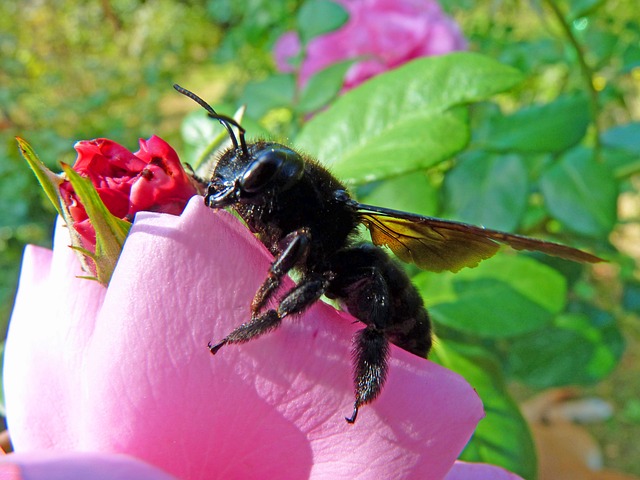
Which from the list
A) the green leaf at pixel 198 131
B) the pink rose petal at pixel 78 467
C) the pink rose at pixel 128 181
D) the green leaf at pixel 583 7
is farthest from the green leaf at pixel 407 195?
the pink rose petal at pixel 78 467

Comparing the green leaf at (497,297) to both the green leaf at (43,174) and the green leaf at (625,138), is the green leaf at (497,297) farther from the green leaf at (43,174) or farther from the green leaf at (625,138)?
the green leaf at (43,174)

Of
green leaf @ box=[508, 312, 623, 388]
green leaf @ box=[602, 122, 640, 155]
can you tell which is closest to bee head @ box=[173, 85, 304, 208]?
green leaf @ box=[602, 122, 640, 155]

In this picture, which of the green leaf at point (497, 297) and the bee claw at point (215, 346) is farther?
the green leaf at point (497, 297)

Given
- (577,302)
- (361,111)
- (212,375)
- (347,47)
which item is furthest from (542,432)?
(212,375)

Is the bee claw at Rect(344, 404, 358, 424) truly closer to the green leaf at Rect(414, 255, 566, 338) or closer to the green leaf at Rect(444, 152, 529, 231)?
the green leaf at Rect(414, 255, 566, 338)

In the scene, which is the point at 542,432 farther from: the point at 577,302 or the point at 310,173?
the point at 310,173

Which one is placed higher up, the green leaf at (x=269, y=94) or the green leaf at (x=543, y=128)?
the green leaf at (x=269, y=94)
